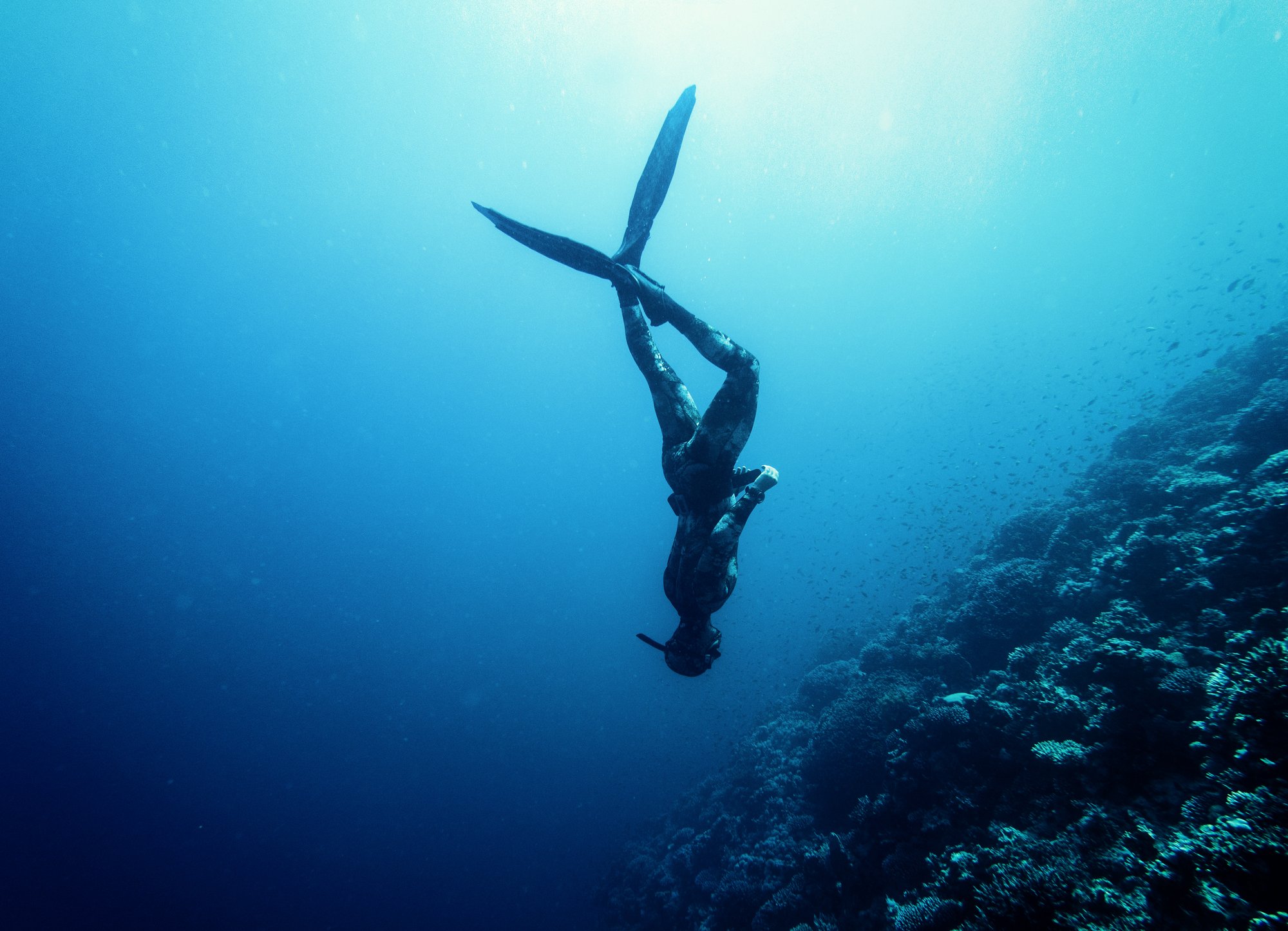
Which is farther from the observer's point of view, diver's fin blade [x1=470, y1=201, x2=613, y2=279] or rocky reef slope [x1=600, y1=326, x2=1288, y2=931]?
rocky reef slope [x1=600, y1=326, x2=1288, y2=931]

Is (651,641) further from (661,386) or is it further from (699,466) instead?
(661,386)

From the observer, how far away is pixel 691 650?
14.4 feet

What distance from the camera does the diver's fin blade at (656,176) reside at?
438 cm

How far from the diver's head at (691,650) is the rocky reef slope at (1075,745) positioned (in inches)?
150

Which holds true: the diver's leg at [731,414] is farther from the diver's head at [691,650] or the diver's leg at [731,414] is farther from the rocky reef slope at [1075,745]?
the rocky reef slope at [1075,745]

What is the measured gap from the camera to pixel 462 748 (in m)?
38.7

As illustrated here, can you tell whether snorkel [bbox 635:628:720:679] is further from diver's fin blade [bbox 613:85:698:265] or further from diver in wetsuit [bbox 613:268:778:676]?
diver's fin blade [bbox 613:85:698:265]

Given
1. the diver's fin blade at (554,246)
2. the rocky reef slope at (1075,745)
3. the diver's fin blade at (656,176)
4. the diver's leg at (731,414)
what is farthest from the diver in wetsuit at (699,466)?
the rocky reef slope at (1075,745)

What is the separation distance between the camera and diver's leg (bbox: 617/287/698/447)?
439cm

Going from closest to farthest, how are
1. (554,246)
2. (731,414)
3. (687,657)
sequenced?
(731,414) → (554,246) → (687,657)

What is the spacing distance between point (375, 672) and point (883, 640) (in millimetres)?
52437

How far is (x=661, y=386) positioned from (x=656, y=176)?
6.99 ft

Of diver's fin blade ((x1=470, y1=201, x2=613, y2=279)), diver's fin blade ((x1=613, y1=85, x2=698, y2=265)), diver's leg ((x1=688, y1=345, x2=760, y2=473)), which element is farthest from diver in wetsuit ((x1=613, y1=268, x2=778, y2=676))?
diver's fin blade ((x1=613, y1=85, x2=698, y2=265))

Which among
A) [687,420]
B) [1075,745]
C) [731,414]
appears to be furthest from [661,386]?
[1075,745]
